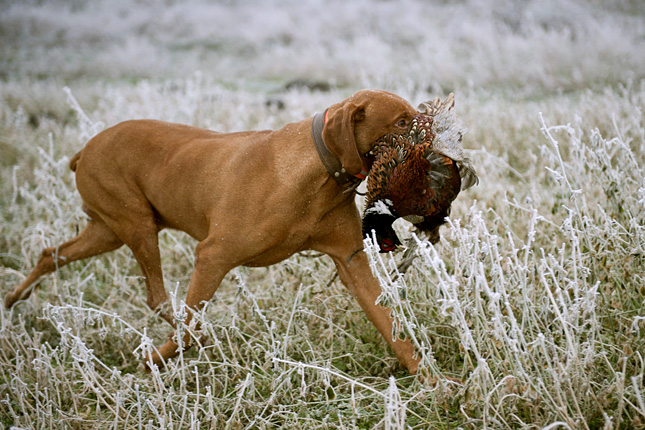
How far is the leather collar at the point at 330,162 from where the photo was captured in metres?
2.78

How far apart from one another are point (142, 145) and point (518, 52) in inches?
→ 355

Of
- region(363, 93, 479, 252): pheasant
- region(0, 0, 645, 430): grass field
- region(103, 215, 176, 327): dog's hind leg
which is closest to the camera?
region(0, 0, 645, 430): grass field

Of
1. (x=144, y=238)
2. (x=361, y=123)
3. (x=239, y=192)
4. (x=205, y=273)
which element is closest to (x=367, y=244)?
(x=361, y=123)

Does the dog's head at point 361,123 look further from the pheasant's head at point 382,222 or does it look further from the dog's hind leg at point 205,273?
the dog's hind leg at point 205,273

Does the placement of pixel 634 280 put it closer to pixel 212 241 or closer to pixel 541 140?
pixel 212 241

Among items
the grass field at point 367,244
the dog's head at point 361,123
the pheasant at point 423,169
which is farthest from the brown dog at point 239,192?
the grass field at point 367,244

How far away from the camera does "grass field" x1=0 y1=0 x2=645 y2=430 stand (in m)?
2.42

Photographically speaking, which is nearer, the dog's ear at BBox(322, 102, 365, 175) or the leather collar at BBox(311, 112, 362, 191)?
the dog's ear at BBox(322, 102, 365, 175)

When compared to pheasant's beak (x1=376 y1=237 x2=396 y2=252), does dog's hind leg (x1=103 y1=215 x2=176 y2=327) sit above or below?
below

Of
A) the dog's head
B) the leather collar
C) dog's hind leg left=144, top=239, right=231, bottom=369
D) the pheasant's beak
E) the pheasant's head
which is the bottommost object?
dog's hind leg left=144, top=239, right=231, bottom=369

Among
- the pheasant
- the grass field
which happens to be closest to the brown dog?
the pheasant

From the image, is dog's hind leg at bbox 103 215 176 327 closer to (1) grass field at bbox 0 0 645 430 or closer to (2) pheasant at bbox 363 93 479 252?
(1) grass field at bbox 0 0 645 430

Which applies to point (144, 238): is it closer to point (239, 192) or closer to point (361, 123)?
point (239, 192)

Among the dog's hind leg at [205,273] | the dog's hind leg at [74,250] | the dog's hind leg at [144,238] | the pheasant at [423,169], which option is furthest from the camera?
the dog's hind leg at [74,250]
